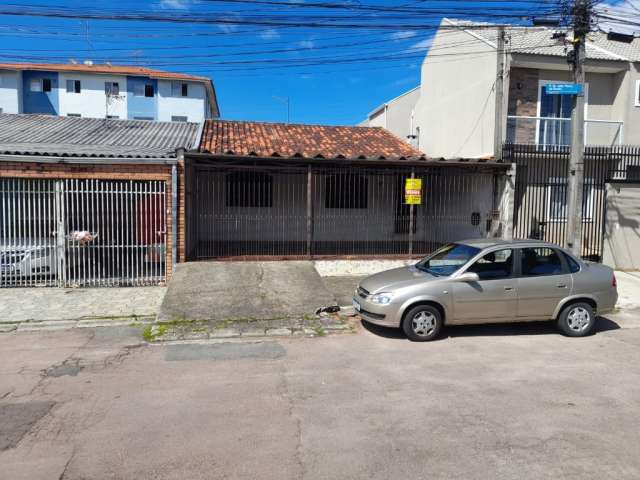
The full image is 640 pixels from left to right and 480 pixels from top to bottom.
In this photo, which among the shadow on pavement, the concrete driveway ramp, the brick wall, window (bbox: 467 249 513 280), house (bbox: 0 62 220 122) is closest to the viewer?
window (bbox: 467 249 513 280)

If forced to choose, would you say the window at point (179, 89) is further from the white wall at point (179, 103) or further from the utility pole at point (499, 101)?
the utility pole at point (499, 101)

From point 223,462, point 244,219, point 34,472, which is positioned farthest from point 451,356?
point 244,219

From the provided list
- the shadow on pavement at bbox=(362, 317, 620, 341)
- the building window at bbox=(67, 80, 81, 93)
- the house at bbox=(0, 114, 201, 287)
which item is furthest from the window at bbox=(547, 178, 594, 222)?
the building window at bbox=(67, 80, 81, 93)

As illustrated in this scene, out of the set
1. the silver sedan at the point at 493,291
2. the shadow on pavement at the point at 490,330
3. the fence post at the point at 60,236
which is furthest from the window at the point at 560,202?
the fence post at the point at 60,236

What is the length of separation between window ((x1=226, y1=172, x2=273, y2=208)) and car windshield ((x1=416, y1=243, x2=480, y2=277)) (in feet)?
24.7

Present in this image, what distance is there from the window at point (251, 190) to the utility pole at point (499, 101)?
660cm

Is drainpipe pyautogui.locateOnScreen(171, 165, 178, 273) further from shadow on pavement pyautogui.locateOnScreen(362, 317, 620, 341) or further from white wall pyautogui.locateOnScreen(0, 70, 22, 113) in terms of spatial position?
white wall pyautogui.locateOnScreen(0, 70, 22, 113)

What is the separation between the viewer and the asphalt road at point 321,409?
3.18 metres

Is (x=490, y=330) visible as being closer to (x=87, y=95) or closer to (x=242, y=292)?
(x=242, y=292)

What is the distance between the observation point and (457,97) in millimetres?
14945

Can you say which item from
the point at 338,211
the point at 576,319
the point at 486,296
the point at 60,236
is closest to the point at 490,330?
the point at 486,296

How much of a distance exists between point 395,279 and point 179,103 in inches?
1435

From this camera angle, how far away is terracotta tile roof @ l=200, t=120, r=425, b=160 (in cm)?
1314

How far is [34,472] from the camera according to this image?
3.08 m
